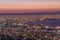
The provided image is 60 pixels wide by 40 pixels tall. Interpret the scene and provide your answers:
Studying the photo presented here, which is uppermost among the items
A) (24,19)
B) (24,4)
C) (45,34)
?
(24,4)

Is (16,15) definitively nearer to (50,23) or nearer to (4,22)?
(4,22)

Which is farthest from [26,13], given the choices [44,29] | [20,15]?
[44,29]

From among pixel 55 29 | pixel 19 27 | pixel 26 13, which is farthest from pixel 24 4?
pixel 55 29

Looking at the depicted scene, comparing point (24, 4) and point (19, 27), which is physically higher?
point (24, 4)

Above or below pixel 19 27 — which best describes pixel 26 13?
above

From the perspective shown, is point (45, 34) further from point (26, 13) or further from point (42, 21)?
point (26, 13)
